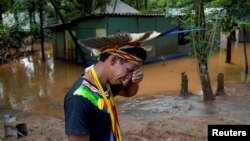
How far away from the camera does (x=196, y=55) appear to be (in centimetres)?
938

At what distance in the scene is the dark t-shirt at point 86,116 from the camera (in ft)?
6.22

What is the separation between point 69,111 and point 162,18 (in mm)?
17236

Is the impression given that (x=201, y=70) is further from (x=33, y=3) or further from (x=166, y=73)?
(x=33, y=3)

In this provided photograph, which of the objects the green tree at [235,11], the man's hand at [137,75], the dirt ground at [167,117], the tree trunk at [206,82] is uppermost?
the green tree at [235,11]

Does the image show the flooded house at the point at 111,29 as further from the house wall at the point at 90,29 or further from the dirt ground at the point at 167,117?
the dirt ground at the point at 167,117

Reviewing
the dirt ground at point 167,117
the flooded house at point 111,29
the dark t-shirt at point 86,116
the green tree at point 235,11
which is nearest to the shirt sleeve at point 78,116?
the dark t-shirt at point 86,116

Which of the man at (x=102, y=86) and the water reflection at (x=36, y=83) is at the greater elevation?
the man at (x=102, y=86)

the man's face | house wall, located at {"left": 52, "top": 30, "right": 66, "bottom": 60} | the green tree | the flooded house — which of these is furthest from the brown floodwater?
the man's face

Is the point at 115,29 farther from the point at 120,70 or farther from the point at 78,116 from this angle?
the point at 78,116

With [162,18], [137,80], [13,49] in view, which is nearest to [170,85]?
[162,18]

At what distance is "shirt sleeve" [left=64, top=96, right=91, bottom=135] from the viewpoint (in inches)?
74.5

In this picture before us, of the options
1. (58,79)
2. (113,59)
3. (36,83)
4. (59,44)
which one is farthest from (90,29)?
(113,59)

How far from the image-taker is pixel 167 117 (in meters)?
7.97

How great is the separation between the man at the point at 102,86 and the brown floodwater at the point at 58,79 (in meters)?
7.14
